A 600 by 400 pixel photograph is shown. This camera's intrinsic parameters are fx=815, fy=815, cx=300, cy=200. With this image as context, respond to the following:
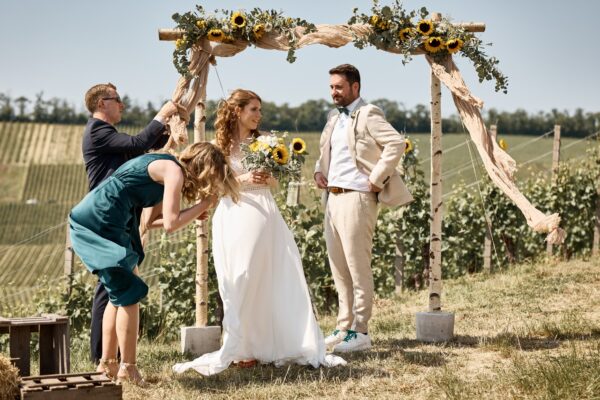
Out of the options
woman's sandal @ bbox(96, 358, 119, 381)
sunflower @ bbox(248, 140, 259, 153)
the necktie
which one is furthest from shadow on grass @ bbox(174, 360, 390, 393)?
the necktie

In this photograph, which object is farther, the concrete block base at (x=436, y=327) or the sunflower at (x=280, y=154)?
the concrete block base at (x=436, y=327)

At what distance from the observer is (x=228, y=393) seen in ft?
14.2

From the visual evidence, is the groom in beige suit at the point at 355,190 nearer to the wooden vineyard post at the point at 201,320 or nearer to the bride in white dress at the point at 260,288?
the bride in white dress at the point at 260,288

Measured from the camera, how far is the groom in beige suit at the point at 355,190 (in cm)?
560

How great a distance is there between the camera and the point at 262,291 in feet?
16.8

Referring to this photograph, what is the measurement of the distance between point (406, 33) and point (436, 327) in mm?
2118

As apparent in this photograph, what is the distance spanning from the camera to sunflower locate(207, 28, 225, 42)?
559 cm

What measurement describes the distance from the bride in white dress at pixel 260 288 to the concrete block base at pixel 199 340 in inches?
26.1

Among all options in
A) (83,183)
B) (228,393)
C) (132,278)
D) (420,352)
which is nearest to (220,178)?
(132,278)

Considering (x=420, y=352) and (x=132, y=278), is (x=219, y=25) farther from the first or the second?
(x=420, y=352)

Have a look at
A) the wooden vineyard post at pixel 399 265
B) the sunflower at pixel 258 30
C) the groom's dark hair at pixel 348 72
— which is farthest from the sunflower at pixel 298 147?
the wooden vineyard post at pixel 399 265

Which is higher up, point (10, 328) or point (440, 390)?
point (10, 328)

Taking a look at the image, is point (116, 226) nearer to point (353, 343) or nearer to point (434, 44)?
point (353, 343)

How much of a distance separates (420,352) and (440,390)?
1202 mm
